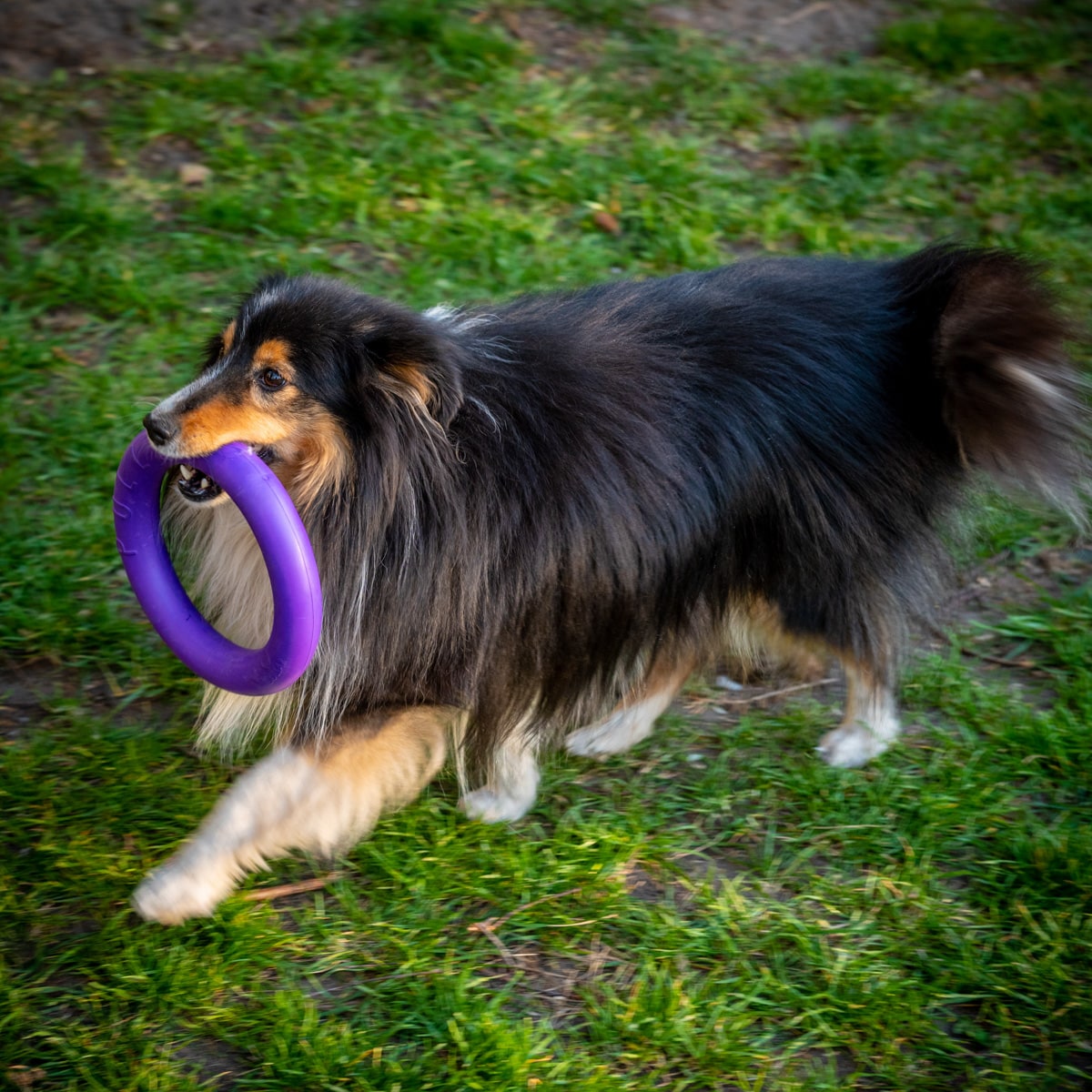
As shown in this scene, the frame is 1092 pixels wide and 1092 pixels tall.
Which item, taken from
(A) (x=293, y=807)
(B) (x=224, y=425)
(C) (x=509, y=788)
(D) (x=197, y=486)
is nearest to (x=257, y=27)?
(D) (x=197, y=486)

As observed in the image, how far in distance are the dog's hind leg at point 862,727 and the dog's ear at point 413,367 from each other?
1412 millimetres

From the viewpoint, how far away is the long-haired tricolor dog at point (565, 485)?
2.70 metres

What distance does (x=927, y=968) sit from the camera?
9.44 ft

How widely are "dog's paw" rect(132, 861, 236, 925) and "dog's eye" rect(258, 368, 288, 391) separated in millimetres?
1068

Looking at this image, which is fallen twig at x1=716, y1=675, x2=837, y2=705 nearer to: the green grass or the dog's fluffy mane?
the green grass

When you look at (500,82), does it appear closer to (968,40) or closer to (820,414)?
(968,40)

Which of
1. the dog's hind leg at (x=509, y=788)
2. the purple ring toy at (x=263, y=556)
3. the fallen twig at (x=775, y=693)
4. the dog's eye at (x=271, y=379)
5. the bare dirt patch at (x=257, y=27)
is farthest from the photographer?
the bare dirt patch at (x=257, y=27)

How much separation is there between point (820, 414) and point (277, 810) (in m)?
1.59

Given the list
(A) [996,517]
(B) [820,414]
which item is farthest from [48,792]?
(A) [996,517]

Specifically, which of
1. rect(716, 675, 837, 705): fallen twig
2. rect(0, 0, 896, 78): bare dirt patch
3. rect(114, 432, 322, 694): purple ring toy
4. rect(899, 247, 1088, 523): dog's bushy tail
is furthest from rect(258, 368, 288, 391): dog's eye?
rect(0, 0, 896, 78): bare dirt patch

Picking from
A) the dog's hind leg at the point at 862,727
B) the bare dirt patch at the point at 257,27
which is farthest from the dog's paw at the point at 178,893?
the bare dirt patch at the point at 257,27

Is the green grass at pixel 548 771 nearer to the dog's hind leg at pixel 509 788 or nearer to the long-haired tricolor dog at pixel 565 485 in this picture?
the dog's hind leg at pixel 509 788

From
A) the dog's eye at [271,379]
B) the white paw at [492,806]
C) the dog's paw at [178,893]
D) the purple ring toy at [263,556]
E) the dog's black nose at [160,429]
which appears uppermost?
the dog's eye at [271,379]

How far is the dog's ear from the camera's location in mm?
2607
